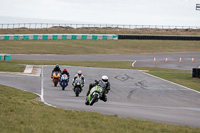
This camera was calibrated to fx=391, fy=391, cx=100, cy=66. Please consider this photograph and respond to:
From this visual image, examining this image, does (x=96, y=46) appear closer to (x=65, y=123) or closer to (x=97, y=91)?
(x=97, y=91)

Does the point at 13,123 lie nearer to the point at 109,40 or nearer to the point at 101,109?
the point at 101,109

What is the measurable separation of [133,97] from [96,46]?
171ft

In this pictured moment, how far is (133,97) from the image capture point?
76.7 feet

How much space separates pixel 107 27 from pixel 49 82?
95.9 meters

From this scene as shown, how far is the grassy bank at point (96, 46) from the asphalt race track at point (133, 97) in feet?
96.9

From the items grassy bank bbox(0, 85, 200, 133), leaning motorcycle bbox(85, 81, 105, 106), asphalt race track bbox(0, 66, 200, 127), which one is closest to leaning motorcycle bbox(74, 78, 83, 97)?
asphalt race track bbox(0, 66, 200, 127)

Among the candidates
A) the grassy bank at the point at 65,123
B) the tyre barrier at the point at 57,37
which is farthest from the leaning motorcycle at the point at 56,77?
the tyre barrier at the point at 57,37

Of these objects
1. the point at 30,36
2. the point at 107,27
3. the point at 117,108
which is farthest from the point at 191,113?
the point at 107,27

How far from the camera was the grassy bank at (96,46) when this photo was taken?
66.9 meters

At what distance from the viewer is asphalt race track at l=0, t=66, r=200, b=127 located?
1641 centimetres

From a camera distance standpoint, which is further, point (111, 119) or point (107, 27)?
point (107, 27)

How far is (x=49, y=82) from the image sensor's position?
3023cm

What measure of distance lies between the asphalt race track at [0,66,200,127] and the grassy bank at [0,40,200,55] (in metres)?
29.5

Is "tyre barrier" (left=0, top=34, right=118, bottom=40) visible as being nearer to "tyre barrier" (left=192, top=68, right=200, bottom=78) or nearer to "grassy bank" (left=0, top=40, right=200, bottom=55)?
"grassy bank" (left=0, top=40, right=200, bottom=55)
